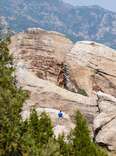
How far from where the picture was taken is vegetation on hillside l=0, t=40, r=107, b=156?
3362cm

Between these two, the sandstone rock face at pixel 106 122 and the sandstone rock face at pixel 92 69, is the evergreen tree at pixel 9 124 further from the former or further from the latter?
the sandstone rock face at pixel 92 69

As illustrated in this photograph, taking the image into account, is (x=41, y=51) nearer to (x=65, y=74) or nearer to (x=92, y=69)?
(x=65, y=74)

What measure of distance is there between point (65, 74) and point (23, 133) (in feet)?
98.7

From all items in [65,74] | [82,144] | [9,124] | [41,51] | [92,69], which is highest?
[9,124]

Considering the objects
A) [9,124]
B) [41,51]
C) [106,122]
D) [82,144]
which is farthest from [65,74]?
[9,124]

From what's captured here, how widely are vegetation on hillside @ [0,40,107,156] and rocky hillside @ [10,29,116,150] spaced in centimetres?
1351

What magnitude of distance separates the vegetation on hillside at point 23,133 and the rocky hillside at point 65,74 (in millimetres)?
13507

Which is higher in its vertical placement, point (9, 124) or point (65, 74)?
point (9, 124)

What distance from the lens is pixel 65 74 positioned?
6550cm

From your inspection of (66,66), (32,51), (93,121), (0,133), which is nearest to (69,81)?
(66,66)

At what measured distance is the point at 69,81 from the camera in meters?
65.1

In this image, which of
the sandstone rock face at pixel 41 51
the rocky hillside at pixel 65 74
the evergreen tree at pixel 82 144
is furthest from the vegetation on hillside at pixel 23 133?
the sandstone rock face at pixel 41 51

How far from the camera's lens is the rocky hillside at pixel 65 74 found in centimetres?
5753

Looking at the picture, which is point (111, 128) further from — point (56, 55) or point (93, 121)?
point (56, 55)
